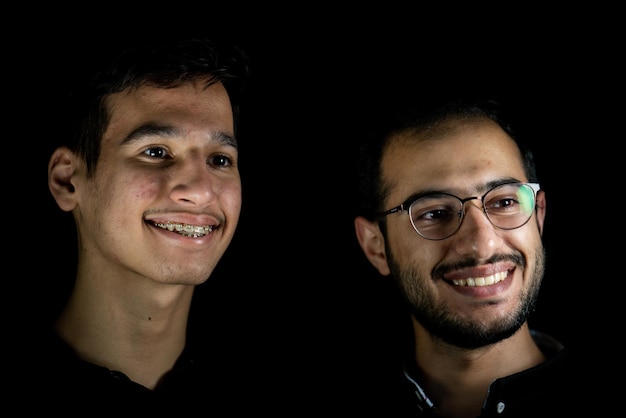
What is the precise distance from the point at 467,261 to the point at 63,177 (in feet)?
5.64

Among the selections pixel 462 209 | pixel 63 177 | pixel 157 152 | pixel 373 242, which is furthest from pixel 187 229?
pixel 462 209

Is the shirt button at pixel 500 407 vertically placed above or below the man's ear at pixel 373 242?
below

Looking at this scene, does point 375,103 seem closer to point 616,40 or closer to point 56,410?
point 616,40

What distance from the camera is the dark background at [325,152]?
3076mm

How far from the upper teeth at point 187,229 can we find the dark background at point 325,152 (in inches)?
28.1

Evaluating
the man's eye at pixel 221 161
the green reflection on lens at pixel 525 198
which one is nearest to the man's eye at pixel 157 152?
the man's eye at pixel 221 161

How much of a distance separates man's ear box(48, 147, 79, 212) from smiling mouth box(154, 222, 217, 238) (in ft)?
1.45

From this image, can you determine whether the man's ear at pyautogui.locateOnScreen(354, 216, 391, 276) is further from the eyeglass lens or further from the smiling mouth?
the smiling mouth

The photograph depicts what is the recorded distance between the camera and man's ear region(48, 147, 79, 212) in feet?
8.67

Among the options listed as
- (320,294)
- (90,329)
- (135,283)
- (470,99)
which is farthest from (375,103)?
(90,329)

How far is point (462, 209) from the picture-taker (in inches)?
98.4

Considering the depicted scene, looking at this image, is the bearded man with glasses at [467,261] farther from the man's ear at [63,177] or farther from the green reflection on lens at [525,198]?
the man's ear at [63,177]

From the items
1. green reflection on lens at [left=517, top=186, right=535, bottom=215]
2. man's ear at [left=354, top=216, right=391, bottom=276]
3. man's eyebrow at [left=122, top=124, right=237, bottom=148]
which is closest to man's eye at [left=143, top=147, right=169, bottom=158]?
man's eyebrow at [left=122, top=124, right=237, bottom=148]

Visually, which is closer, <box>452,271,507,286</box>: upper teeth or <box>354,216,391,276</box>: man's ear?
<box>452,271,507,286</box>: upper teeth
